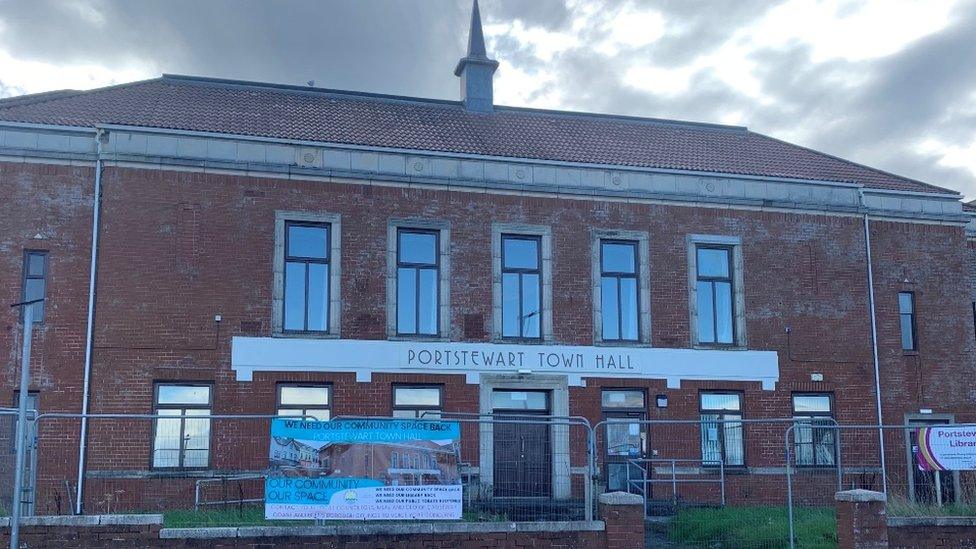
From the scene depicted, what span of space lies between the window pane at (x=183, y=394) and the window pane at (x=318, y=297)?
239 cm

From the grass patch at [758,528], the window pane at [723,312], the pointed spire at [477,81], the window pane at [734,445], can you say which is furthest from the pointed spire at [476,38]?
the grass patch at [758,528]

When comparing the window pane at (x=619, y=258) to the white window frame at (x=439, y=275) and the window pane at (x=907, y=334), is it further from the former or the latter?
the window pane at (x=907, y=334)

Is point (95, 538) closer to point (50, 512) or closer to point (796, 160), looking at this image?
point (50, 512)

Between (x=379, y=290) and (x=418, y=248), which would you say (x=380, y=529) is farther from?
(x=418, y=248)

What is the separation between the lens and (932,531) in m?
15.6

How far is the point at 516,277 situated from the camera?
22.8 meters

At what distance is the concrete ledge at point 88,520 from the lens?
42.4 feet

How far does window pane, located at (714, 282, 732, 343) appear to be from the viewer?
78.2 feet

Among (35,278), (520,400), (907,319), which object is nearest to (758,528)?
(520,400)

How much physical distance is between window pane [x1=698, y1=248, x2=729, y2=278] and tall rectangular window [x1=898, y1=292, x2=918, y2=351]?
438cm

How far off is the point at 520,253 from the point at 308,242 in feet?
14.8

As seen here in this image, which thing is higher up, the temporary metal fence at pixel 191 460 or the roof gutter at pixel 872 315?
the roof gutter at pixel 872 315

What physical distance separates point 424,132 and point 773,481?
10.6 metres

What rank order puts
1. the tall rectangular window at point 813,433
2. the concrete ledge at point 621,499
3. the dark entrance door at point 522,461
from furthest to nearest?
the tall rectangular window at point 813,433
the dark entrance door at point 522,461
the concrete ledge at point 621,499
